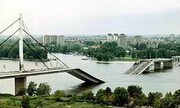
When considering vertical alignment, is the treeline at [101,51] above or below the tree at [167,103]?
above

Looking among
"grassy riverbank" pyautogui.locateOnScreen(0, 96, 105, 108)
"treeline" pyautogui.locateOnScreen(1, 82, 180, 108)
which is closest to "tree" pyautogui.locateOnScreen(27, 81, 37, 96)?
"treeline" pyautogui.locateOnScreen(1, 82, 180, 108)

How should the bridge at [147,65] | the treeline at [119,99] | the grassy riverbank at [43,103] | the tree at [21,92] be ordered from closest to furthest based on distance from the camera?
the treeline at [119,99] < the grassy riverbank at [43,103] < the tree at [21,92] < the bridge at [147,65]

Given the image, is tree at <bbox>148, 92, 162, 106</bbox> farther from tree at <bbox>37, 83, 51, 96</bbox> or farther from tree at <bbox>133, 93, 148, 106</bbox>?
tree at <bbox>37, 83, 51, 96</bbox>

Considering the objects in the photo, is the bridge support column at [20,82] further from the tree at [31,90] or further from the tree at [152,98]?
the tree at [152,98]

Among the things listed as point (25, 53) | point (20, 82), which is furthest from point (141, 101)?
point (25, 53)

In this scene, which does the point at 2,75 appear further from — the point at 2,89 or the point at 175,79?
the point at 175,79

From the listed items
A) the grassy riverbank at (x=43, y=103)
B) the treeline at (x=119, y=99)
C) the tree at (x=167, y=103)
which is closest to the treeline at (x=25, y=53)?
the treeline at (x=119, y=99)

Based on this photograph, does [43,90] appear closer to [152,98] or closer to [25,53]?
[152,98]

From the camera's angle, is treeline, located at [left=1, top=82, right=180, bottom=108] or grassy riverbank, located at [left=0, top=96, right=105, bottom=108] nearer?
treeline, located at [left=1, top=82, right=180, bottom=108]
